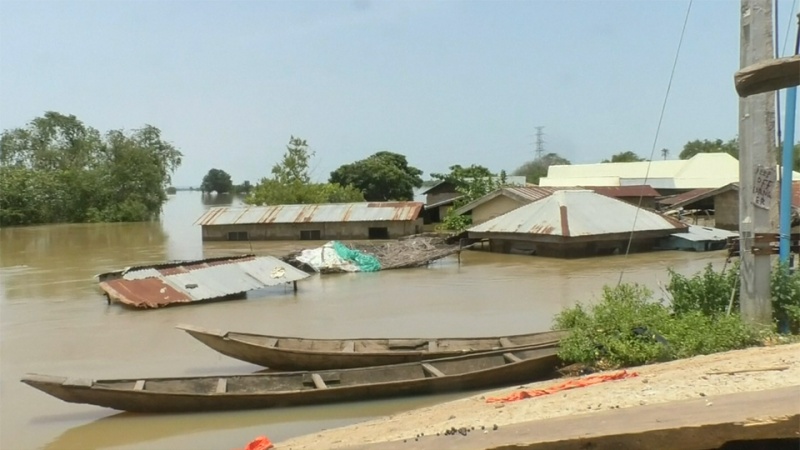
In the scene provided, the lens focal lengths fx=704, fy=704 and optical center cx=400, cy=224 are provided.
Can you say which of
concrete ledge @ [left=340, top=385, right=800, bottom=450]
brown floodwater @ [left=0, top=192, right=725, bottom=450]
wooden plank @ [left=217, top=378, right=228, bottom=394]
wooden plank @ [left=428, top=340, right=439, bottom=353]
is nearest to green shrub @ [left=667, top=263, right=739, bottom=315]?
brown floodwater @ [left=0, top=192, right=725, bottom=450]

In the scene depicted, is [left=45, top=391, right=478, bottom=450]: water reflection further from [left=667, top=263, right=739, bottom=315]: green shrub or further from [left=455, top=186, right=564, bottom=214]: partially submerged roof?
[left=455, top=186, right=564, bottom=214]: partially submerged roof

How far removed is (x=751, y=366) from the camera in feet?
18.7

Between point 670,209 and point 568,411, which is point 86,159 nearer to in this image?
point 670,209

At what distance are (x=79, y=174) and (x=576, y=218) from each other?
4333 cm

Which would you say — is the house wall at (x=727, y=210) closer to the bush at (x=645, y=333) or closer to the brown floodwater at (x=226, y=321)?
the brown floodwater at (x=226, y=321)

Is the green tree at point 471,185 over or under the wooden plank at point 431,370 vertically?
over

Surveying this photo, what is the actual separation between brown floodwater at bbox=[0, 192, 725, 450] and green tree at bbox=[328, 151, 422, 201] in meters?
24.6

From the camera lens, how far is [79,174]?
54.9 meters

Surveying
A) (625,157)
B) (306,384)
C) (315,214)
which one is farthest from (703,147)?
(306,384)

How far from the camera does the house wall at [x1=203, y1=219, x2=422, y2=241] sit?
35125mm

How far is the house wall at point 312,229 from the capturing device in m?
35.1

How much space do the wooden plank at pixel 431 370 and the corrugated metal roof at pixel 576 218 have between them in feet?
51.9

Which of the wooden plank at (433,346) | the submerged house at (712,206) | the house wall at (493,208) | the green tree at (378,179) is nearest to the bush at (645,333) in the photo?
the wooden plank at (433,346)

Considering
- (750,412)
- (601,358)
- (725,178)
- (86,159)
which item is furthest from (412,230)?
(86,159)
